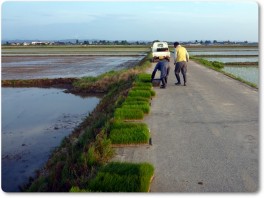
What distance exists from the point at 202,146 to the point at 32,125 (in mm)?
9322

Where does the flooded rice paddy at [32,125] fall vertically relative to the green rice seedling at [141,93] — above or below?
below

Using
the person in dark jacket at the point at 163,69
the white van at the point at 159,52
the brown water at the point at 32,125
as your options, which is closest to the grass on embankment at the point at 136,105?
the person in dark jacket at the point at 163,69

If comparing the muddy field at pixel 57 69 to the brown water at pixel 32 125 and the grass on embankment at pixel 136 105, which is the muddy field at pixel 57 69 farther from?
the grass on embankment at pixel 136 105

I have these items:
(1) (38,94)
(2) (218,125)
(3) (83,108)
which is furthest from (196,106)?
(1) (38,94)

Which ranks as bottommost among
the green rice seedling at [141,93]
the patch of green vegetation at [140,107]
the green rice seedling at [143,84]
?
the patch of green vegetation at [140,107]

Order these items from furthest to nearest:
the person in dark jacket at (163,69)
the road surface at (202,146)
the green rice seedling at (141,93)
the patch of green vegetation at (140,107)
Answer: the person in dark jacket at (163,69), the green rice seedling at (141,93), the patch of green vegetation at (140,107), the road surface at (202,146)

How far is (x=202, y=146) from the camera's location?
6875 millimetres

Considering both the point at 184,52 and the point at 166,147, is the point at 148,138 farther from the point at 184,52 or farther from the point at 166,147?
the point at 184,52

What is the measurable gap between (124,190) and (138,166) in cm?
56

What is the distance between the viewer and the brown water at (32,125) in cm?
992

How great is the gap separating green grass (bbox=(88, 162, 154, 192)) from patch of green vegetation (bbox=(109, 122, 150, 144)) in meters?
1.48

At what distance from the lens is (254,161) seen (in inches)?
239

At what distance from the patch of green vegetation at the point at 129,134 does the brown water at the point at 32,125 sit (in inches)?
115

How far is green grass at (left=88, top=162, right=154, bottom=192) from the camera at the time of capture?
5.05 meters
